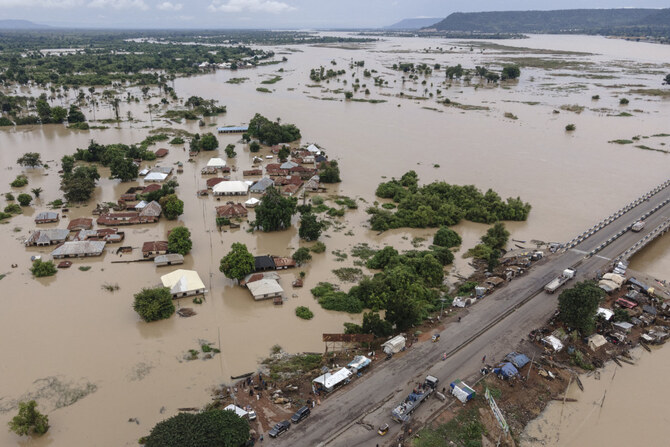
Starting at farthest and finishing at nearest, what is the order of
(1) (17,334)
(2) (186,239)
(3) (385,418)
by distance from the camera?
(2) (186,239), (1) (17,334), (3) (385,418)

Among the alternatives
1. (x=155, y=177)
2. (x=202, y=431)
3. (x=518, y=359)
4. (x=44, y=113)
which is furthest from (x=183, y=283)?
(x=44, y=113)

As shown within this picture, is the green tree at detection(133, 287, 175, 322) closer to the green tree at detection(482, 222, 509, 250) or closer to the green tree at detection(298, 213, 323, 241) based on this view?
the green tree at detection(298, 213, 323, 241)

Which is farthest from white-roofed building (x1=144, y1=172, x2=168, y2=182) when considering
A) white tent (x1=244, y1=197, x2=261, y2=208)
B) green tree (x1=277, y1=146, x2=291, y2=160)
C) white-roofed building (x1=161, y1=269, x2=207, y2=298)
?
white-roofed building (x1=161, y1=269, x2=207, y2=298)

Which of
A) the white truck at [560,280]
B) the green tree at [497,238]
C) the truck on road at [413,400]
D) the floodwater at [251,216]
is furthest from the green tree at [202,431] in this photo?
the green tree at [497,238]

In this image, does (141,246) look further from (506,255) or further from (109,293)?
(506,255)

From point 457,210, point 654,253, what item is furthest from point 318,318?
point 654,253

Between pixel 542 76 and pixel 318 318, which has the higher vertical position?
pixel 542 76

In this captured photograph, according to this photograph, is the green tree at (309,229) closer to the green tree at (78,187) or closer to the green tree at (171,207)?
the green tree at (171,207)
